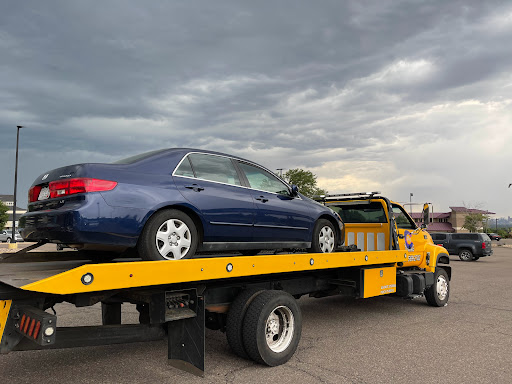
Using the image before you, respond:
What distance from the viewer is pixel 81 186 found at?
3.50 m

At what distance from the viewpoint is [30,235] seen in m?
3.82

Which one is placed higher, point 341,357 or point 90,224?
point 90,224

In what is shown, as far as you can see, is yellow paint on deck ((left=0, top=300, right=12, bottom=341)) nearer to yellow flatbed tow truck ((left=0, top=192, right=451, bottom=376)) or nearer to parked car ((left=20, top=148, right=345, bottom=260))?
yellow flatbed tow truck ((left=0, top=192, right=451, bottom=376))

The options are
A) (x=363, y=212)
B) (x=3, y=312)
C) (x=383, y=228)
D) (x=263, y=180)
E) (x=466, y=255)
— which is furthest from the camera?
(x=466, y=255)

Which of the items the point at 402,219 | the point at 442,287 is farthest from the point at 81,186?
the point at 442,287

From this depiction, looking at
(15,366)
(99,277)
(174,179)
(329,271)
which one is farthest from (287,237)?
(15,366)

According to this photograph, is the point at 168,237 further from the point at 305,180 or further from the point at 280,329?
the point at 305,180

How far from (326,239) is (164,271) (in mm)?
2976

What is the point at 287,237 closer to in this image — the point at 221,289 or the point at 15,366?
the point at 221,289

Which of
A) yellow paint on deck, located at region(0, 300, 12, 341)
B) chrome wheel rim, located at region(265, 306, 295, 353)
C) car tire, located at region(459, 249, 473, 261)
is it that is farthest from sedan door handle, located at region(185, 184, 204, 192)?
car tire, located at region(459, 249, 473, 261)

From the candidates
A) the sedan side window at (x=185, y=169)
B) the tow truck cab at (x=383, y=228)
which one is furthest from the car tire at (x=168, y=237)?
the tow truck cab at (x=383, y=228)

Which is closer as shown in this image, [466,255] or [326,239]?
[326,239]

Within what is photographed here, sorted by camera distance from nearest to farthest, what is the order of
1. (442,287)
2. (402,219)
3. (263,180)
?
(263,180)
(402,219)
(442,287)

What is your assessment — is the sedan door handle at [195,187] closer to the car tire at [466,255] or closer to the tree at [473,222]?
the car tire at [466,255]
